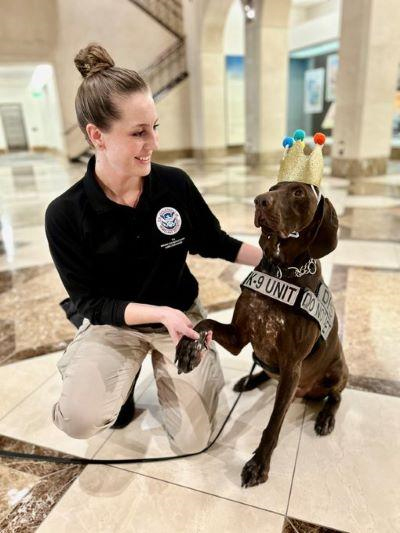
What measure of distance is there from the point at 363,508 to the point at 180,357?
0.76 m

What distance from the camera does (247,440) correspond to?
1.58 metres

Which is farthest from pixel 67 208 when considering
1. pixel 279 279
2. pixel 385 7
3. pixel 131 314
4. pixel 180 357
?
pixel 385 7

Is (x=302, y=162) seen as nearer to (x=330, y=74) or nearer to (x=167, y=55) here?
(x=167, y=55)

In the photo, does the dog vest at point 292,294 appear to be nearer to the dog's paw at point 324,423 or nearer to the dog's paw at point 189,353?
the dog's paw at point 189,353

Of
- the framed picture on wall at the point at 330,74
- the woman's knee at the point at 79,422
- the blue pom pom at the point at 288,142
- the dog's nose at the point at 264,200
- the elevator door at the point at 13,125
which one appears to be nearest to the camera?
the dog's nose at the point at 264,200

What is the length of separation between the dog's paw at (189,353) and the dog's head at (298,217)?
407mm

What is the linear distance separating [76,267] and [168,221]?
379mm

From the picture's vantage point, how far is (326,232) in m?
1.16

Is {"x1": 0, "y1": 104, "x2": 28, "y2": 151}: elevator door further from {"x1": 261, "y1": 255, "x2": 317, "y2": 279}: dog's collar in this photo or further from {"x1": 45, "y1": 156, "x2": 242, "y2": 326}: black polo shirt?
{"x1": 261, "y1": 255, "x2": 317, "y2": 279}: dog's collar

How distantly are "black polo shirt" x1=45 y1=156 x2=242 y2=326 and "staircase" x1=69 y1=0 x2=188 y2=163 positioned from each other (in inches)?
441

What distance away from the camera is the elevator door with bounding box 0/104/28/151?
24.6 meters

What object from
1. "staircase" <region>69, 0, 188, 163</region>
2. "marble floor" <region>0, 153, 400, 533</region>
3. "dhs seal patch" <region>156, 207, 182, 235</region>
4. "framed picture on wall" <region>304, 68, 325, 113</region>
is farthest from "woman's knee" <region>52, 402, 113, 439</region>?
"framed picture on wall" <region>304, 68, 325, 113</region>

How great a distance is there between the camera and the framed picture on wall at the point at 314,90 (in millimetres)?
12845

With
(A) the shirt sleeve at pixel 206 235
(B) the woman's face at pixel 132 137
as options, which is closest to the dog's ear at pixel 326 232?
(A) the shirt sleeve at pixel 206 235
